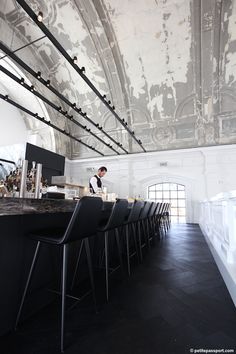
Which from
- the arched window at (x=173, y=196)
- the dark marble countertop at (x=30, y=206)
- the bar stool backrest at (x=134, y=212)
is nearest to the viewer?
the dark marble countertop at (x=30, y=206)

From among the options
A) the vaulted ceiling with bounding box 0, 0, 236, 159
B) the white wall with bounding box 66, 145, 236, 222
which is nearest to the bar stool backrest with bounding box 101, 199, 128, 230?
the white wall with bounding box 66, 145, 236, 222

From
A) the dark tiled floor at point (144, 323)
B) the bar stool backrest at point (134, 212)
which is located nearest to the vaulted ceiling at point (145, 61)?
the bar stool backrest at point (134, 212)

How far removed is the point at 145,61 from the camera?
816 cm

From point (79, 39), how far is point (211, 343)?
934cm

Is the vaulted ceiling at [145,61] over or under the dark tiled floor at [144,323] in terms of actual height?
over

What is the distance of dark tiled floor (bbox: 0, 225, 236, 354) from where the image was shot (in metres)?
1.13

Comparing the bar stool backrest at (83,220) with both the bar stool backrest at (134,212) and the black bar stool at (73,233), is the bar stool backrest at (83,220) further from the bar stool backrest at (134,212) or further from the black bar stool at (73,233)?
the bar stool backrest at (134,212)

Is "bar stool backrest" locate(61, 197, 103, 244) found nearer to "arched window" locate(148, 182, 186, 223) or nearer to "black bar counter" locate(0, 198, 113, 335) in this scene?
"black bar counter" locate(0, 198, 113, 335)

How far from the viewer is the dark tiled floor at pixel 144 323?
3.71 ft

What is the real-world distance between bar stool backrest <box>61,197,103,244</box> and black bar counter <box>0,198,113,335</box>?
24 centimetres

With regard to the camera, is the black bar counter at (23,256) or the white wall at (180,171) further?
the white wall at (180,171)

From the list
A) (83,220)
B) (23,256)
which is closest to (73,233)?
(83,220)

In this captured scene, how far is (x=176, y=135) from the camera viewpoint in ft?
30.7

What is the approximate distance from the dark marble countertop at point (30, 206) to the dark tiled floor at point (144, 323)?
2.48 ft
